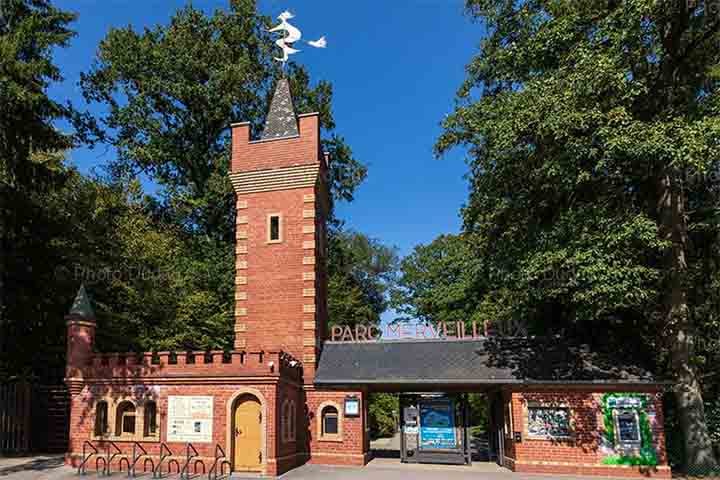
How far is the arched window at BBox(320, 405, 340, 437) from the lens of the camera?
19219 mm

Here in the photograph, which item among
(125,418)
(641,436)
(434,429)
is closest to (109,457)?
(125,418)

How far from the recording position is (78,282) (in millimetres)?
24500

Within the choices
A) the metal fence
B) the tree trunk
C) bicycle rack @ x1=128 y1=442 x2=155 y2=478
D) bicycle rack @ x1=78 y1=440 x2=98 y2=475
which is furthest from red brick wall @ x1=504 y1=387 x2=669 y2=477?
the metal fence

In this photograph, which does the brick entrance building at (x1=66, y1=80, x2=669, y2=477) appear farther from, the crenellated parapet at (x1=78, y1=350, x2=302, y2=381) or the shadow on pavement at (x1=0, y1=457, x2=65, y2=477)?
the shadow on pavement at (x1=0, y1=457, x2=65, y2=477)

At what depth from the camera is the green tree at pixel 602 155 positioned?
14.6 m

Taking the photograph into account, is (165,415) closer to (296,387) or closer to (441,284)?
(296,387)

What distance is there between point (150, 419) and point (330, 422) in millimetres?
5879

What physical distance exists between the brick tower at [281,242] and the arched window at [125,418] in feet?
14.1

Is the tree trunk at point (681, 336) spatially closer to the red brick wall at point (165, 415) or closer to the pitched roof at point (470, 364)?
the pitched roof at point (470, 364)

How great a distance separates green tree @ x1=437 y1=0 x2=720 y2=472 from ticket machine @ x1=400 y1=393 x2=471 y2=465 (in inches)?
179

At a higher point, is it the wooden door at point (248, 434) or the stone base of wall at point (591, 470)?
the wooden door at point (248, 434)

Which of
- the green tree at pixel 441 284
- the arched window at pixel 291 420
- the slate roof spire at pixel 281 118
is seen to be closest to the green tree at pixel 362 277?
the green tree at pixel 441 284

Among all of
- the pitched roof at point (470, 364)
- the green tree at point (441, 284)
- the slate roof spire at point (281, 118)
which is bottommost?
the pitched roof at point (470, 364)

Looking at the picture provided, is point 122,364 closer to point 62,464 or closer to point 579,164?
point 62,464
